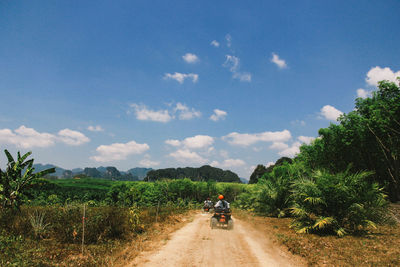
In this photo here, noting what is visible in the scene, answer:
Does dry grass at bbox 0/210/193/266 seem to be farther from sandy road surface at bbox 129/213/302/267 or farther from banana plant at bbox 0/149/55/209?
banana plant at bbox 0/149/55/209

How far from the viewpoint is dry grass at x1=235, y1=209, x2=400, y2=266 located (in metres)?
7.57

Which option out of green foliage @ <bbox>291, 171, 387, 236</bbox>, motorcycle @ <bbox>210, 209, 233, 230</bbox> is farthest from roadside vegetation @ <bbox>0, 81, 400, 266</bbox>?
motorcycle @ <bbox>210, 209, 233, 230</bbox>

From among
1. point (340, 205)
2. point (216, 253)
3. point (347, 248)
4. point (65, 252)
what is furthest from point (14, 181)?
point (340, 205)

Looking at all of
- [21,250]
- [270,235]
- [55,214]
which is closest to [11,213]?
[55,214]

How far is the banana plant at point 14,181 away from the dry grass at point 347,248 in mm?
12555

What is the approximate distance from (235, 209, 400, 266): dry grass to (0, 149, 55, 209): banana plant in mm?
12555

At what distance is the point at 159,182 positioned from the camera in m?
26.7

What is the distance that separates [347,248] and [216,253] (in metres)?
5.28

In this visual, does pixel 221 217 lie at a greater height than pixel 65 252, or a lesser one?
greater

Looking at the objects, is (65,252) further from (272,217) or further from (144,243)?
(272,217)

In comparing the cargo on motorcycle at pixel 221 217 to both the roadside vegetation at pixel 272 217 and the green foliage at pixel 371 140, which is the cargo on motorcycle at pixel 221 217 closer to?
the roadside vegetation at pixel 272 217

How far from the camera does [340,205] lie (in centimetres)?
1162

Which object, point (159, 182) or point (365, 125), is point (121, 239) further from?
point (365, 125)

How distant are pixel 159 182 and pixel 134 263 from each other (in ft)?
64.9
